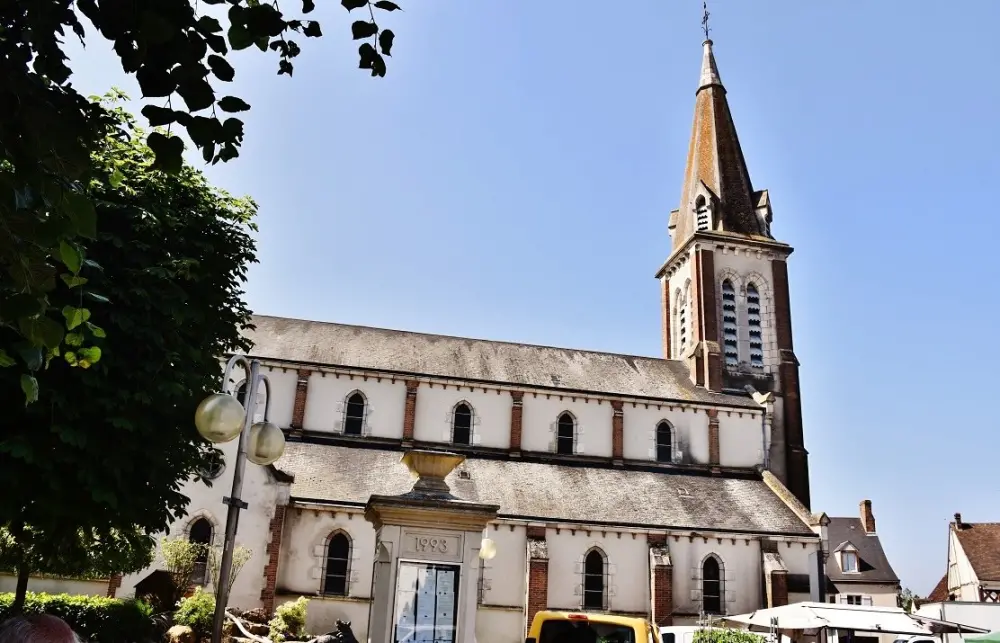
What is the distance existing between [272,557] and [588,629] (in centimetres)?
1627

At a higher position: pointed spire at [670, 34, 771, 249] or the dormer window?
pointed spire at [670, 34, 771, 249]

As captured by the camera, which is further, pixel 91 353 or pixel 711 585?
pixel 711 585

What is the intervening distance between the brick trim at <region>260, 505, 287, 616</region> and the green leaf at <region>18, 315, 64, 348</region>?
23.0m

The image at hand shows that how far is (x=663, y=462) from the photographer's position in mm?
34031

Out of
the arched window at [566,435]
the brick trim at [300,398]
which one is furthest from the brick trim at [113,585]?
the arched window at [566,435]

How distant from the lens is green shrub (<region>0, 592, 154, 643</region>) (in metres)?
19.2

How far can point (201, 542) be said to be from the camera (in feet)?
83.9

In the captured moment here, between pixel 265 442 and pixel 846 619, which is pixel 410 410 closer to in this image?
pixel 846 619

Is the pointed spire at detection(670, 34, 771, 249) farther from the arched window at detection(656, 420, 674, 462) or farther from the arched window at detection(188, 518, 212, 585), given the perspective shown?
the arched window at detection(188, 518, 212, 585)

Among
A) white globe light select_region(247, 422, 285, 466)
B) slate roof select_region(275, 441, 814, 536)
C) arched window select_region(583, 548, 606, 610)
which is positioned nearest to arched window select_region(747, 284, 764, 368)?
slate roof select_region(275, 441, 814, 536)

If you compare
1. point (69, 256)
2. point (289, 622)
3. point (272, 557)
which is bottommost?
point (289, 622)

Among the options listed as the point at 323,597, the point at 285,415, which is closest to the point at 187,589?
the point at 323,597

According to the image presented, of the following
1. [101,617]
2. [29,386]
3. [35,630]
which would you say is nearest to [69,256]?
[29,386]

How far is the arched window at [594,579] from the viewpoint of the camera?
28.0 m
